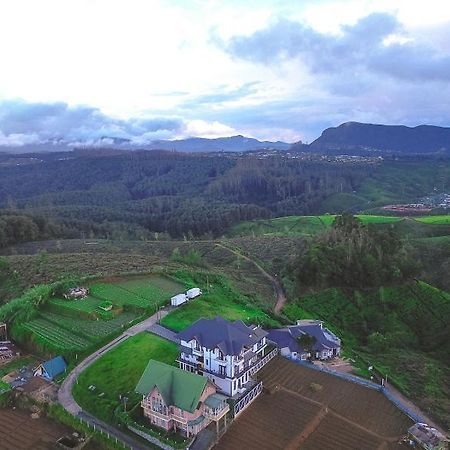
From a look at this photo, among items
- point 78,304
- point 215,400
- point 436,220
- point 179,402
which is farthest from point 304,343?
point 436,220

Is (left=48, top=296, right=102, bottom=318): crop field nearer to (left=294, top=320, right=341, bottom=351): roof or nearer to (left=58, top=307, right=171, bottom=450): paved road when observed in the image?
(left=58, top=307, right=171, bottom=450): paved road

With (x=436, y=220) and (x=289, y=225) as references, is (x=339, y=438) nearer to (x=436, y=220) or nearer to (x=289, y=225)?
(x=436, y=220)

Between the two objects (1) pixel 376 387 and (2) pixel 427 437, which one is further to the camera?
(1) pixel 376 387

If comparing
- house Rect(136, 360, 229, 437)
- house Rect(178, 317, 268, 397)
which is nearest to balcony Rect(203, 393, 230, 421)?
house Rect(136, 360, 229, 437)

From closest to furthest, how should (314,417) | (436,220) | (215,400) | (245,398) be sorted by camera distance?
(215,400), (314,417), (245,398), (436,220)

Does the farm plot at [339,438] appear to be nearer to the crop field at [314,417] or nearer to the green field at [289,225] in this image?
the crop field at [314,417]

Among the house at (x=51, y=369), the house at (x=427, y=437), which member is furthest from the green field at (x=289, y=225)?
the house at (x=427, y=437)

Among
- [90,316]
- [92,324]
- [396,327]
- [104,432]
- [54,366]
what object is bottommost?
[396,327]
